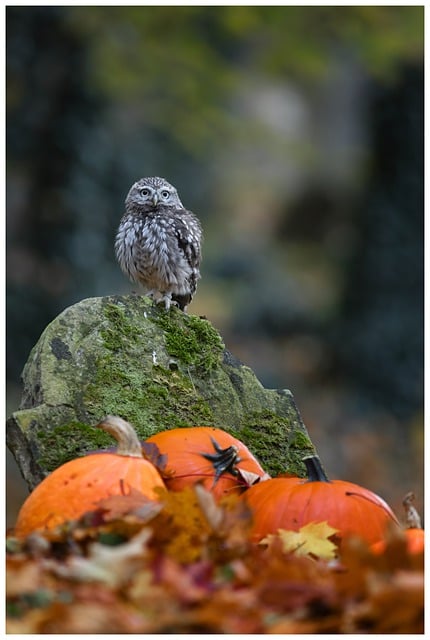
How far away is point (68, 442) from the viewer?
12.9 feet

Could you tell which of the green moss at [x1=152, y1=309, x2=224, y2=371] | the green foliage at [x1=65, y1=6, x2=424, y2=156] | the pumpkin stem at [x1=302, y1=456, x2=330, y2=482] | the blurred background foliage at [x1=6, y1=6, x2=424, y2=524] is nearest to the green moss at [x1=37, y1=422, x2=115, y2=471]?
the green moss at [x1=152, y1=309, x2=224, y2=371]

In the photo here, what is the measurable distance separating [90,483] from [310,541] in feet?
2.39

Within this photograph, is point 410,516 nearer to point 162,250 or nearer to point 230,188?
point 162,250

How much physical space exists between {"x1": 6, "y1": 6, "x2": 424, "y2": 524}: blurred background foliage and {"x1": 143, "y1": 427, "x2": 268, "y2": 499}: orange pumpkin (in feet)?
20.1

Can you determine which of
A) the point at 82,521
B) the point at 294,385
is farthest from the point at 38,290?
the point at 82,521

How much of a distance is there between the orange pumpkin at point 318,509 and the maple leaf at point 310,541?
0.11 m

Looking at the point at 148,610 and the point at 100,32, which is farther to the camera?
the point at 100,32

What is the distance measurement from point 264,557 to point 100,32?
8.84 metres

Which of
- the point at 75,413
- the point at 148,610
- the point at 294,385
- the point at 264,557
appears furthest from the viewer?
the point at 294,385

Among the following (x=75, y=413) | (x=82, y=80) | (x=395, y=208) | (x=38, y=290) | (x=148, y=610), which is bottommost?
(x=148, y=610)

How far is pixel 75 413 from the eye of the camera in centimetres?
401

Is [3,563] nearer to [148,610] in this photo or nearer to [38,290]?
[148,610]

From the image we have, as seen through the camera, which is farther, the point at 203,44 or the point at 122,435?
the point at 203,44

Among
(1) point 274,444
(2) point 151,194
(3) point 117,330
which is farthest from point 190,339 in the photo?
(2) point 151,194
